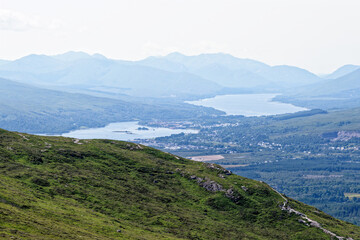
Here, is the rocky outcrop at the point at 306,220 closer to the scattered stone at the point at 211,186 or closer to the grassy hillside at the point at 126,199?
the grassy hillside at the point at 126,199

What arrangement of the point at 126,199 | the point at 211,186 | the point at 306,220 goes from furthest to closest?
the point at 211,186 → the point at 306,220 → the point at 126,199

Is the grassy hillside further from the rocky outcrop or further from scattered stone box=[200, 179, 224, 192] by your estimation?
the rocky outcrop

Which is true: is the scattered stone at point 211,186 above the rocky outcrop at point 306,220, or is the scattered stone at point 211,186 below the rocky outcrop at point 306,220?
above

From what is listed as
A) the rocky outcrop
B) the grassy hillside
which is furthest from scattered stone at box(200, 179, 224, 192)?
the rocky outcrop

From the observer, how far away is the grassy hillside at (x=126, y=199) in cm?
6662

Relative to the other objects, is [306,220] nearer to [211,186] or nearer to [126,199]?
[211,186]

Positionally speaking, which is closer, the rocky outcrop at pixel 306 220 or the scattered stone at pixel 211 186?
the rocky outcrop at pixel 306 220

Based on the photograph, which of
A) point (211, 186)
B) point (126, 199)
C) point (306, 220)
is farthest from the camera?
point (211, 186)

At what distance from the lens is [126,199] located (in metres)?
86.1

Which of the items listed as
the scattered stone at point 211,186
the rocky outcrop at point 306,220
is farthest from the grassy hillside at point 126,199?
the rocky outcrop at point 306,220

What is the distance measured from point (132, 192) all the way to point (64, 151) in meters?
22.8

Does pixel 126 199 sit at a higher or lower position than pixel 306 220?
higher

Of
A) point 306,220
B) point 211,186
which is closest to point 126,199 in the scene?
point 211,186

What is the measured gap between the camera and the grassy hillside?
66.6m
